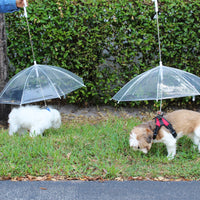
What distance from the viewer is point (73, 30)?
22.1 ft

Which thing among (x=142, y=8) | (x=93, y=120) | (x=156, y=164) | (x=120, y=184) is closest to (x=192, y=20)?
(x=142, y=8)

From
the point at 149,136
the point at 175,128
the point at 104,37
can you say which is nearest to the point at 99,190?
the point at 149,136

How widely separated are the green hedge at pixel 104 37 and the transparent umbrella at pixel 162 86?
217 centimetres

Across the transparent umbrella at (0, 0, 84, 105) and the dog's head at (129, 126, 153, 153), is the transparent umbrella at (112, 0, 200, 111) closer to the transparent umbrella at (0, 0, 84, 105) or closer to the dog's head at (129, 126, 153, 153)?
the dog's head at (129, 126, 153, 153)

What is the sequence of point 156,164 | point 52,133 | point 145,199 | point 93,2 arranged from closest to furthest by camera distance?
point 145,199 < point 156,164 < point 52,133 < point 93,2

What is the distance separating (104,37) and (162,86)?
267 centimetres

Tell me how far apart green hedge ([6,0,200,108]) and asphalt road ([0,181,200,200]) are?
11.0ft

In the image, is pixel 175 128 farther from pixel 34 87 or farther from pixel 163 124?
pixel 34 87

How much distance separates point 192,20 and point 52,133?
4.27 m

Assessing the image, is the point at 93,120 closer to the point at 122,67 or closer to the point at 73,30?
the point at 122,67

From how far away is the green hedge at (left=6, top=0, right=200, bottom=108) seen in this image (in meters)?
6.73

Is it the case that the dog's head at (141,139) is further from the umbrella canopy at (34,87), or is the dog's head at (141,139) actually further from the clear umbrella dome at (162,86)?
the umbrella canopy at (34,87)

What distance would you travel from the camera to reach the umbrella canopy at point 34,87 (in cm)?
530

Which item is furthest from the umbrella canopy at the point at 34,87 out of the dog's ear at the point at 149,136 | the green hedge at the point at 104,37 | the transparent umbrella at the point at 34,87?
the dog's ear at the point at 149,136
